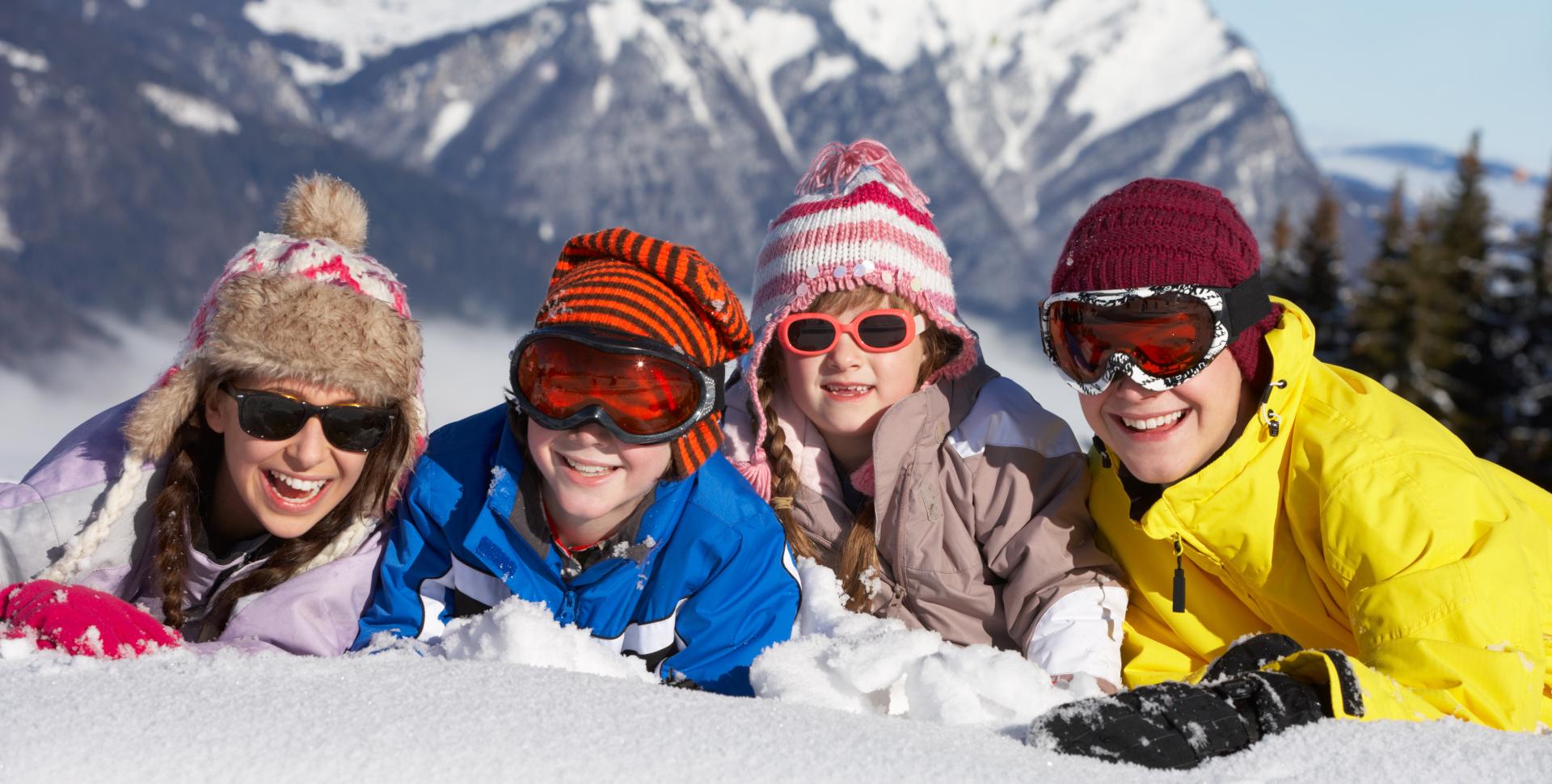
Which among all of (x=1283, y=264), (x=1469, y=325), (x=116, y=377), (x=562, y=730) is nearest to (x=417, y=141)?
(x=116, y=377)

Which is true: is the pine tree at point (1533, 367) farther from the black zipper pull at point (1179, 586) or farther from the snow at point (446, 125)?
the snow at point (446, 125)

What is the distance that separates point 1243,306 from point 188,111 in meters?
118

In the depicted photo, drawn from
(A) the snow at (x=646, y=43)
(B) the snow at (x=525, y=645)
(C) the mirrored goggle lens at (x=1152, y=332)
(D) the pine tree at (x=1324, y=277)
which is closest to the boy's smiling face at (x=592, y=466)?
(B) the snow at (x=525, y=645)

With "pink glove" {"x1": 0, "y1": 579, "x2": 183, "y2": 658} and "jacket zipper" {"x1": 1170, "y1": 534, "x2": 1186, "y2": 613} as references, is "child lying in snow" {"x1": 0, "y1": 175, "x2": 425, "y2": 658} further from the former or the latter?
"jacket zipper" {"x1": 1170, "y1": 534, "x2": 1186, "y2": 613}

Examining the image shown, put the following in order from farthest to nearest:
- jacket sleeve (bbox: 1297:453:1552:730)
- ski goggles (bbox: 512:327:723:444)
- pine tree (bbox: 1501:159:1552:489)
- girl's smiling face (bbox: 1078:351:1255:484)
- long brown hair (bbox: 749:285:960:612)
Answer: pine tree (bbox: 1501:159:1552:489) < long brown hair (bbox: 749:285:960:612) < girl's smiling face (bbox: 1078:351:1255:484) < ski goggles (bbox: 512:327:723:444) < jacket sleeve (bbox: 1297:453:1552:730)

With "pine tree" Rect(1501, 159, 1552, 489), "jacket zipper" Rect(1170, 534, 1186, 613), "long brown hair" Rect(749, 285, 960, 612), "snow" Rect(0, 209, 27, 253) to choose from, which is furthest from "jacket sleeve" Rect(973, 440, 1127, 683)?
"snow" Rect(0, 209, 27, 253)

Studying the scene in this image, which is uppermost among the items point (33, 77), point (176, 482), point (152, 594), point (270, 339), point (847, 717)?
point (33, 77)

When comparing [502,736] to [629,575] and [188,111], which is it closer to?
[629,575]

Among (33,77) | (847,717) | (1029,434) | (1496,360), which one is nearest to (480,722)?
(847,717)

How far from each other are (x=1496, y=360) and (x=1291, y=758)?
27.4 meters

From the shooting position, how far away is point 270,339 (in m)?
2.88

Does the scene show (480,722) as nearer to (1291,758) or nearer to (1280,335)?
(1291,758)

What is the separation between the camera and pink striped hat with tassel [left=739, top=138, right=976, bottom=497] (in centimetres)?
341

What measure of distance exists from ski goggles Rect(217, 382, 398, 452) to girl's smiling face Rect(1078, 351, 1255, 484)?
176 centimetres
